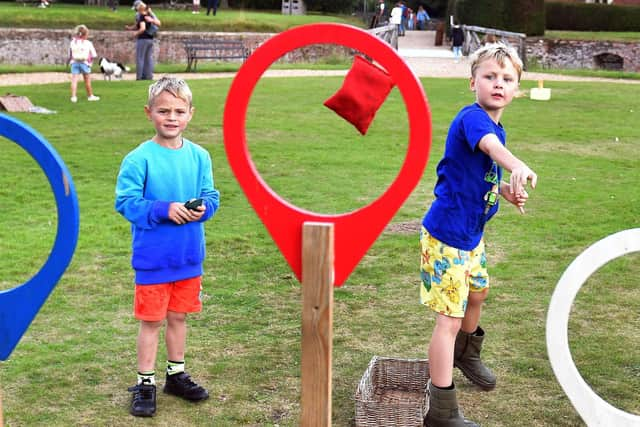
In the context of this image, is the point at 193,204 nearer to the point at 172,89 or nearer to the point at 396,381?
the point at 172,89

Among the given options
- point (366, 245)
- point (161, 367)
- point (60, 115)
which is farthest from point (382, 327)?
point (60, 115)

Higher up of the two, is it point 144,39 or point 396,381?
point 144,39

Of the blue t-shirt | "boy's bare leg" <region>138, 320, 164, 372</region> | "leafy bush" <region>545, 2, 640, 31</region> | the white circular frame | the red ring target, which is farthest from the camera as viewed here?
"leafy bush" <region>545, 2, 640, 31</region>

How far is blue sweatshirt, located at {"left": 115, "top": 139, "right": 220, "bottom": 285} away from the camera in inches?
147

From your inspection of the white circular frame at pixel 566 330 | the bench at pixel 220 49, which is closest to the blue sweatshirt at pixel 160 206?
the white circular frame at pixel 566 330

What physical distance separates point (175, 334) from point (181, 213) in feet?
2.00

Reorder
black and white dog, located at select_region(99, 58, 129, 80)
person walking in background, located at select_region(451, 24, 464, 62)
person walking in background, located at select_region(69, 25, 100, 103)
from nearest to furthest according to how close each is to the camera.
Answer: person walking in background, located at select_region(69, 25, 100, 103) → black and white dog, located at select_region(99, 58, 129, 80) → person walking in background, located at select_region(451, 24, 464, 62)

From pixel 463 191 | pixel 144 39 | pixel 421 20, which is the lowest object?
pixel 144 39

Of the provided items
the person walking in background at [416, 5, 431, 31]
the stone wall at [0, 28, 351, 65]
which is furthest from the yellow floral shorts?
the person walking in background at [416, 5, 431, 31]

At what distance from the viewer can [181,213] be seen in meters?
3.71

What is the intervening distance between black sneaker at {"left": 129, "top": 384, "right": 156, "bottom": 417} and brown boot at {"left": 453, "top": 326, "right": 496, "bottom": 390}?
1403 mm

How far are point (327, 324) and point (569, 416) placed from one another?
4.78 ft

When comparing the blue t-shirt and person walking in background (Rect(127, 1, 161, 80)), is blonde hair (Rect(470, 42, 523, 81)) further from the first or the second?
person walking in background (Rect(127, 1, 161, 80))

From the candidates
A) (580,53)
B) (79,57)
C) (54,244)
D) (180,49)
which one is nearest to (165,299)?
(54,244)
